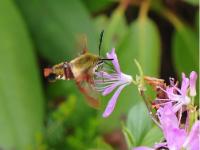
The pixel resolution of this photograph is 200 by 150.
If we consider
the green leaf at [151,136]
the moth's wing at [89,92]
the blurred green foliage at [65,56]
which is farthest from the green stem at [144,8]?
the moth's wing at [89,92]

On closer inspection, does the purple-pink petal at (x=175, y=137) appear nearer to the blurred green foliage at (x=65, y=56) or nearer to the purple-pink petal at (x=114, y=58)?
the purple-pink petal at (x=114, y=58)

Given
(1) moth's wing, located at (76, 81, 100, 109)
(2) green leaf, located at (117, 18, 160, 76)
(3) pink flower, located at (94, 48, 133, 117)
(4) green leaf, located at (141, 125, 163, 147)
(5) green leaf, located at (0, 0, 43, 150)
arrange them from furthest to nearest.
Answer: (2) green leaf, located at (117, 18, 160, 76), (5) green leaf, located at (0, 0, 43, 150), (4) green leaf, located at (141, 125, 163, 147), (3) pink flower, located at (94, 48, 133, 117), (1) moth's wing, located at (76, 81, 100, 109)

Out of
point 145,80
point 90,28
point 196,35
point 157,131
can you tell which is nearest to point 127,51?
point 90,28

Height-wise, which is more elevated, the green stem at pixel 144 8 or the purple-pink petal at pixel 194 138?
the green stem at pixel 144 8

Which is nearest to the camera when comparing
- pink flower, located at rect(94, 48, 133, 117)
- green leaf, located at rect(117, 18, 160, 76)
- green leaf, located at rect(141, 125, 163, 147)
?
pink flower, located at rect(94, 48, 133, 117)

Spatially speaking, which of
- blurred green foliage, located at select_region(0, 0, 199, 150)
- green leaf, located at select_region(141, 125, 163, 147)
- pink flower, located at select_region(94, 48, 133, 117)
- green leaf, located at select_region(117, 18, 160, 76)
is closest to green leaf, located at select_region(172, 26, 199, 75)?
blurred green foliage, located at select_region(0, 0, 199, 150)

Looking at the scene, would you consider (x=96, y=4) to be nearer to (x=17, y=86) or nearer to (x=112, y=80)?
(x=17, y=86)

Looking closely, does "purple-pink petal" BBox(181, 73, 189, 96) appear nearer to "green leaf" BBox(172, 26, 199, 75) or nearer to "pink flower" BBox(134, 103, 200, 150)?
"pink flower" BBox(134, 103, 200, 150)

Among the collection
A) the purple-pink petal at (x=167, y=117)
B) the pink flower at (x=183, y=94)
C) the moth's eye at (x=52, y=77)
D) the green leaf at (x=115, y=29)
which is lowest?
the purple-pink petal at (x=167, y=117)
